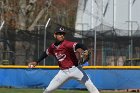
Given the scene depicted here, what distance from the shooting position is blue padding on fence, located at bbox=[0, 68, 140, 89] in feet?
61.3

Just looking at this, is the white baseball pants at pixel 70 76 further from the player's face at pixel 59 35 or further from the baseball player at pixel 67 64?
the player's face at pixel 59 35

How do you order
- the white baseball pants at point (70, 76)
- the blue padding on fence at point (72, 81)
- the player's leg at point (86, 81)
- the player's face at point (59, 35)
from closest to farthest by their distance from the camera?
the player's leg at point (86, 81) < the white baseball pants at point (70, 76) < the player's face at point (59, 35) < the blue padding on fence at point (72, 81)

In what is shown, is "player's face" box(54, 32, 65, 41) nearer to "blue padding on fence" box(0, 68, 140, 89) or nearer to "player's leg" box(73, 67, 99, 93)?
"player's leg" box(73, 67, 99, 93)

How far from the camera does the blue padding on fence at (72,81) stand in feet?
61.3

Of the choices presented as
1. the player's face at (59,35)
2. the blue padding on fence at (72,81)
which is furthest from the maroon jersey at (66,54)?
the blue padding on fence at (72,81)

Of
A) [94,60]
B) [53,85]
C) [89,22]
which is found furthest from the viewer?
[89,22]

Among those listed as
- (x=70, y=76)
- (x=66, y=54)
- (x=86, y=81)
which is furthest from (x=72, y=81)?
(x=86, y=81)

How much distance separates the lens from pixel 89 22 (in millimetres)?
31078

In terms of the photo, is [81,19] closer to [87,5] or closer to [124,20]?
[87,5]

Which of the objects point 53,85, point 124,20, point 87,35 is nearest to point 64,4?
point 124,20

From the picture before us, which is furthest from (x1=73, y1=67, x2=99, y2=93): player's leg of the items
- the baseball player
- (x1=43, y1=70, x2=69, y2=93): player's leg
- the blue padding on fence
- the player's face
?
the blue padding on fence

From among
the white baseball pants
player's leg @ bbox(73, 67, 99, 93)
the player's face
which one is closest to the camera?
player's leg @ bbox(73, 67, 99, 93)

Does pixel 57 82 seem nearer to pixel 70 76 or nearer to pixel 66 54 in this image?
pixel 70 76

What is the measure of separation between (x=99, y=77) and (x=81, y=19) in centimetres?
1346
